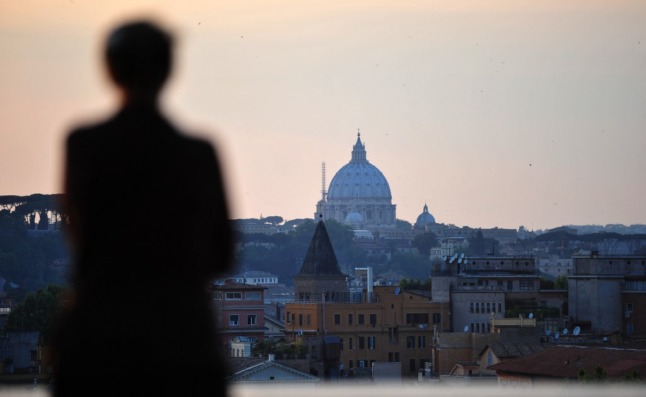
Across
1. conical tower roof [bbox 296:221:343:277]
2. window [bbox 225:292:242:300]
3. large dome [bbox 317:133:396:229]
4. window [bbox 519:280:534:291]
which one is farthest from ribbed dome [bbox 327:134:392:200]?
window [bbox 225:292:242:300]

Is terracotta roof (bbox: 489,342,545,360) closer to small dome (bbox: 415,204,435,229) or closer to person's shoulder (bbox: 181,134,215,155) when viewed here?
person's shoulder (bbox: 181,134,215,155)

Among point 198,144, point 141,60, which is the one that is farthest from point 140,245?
point 141,60

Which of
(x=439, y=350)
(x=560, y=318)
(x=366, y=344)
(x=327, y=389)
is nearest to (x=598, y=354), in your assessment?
(x=439, y=350)

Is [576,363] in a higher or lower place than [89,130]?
higher

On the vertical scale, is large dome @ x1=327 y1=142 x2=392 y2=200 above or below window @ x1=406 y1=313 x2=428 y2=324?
above

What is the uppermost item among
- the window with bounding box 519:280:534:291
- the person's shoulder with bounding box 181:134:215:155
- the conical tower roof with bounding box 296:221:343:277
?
the conical tower roof with bounding box 296:221:343:277

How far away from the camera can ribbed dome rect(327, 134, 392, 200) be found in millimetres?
164000

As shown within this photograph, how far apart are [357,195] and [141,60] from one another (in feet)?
528

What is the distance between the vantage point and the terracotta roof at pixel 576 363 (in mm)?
24891

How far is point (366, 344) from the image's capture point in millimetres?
44344

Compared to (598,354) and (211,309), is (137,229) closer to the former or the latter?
(211,309)

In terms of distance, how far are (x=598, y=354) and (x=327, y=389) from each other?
22301 mm

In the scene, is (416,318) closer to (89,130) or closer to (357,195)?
(89,130)

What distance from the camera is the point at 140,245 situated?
3391mm
